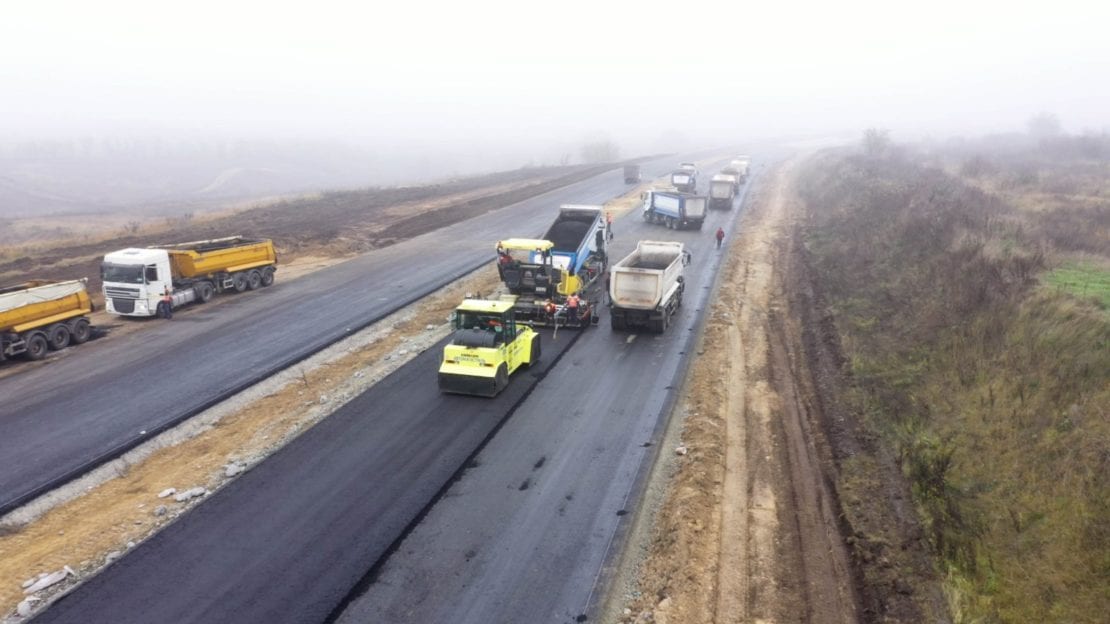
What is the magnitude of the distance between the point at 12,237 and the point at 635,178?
170 feet

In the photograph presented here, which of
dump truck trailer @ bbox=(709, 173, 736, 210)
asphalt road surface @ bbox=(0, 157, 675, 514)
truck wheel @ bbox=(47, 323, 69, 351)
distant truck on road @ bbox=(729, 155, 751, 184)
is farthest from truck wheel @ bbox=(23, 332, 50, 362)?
distant truck on road @ bbox=(729, 155, 751, 184)

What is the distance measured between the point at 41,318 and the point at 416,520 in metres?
18.0

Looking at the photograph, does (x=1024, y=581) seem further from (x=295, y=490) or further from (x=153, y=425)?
(x=153, y=425)

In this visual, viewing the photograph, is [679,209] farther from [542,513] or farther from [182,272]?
[542,513]

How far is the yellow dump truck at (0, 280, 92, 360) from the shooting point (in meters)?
21.8

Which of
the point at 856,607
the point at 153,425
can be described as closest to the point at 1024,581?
the point at 856,607

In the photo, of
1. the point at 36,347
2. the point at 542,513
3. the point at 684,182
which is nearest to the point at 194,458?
the point at 542,513

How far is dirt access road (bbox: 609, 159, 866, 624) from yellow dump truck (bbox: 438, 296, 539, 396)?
5001 millimetres

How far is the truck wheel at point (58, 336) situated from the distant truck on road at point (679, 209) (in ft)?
106

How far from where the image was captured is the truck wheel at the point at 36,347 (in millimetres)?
22312

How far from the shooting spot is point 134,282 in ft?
86.9

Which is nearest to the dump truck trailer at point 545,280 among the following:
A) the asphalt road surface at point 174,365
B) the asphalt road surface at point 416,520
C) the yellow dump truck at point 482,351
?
the yellow dump truck at point 482,351

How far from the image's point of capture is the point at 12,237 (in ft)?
165

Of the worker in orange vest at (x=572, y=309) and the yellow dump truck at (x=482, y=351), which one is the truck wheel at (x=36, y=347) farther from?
the worker in orange vest at (x=572, y=309)
